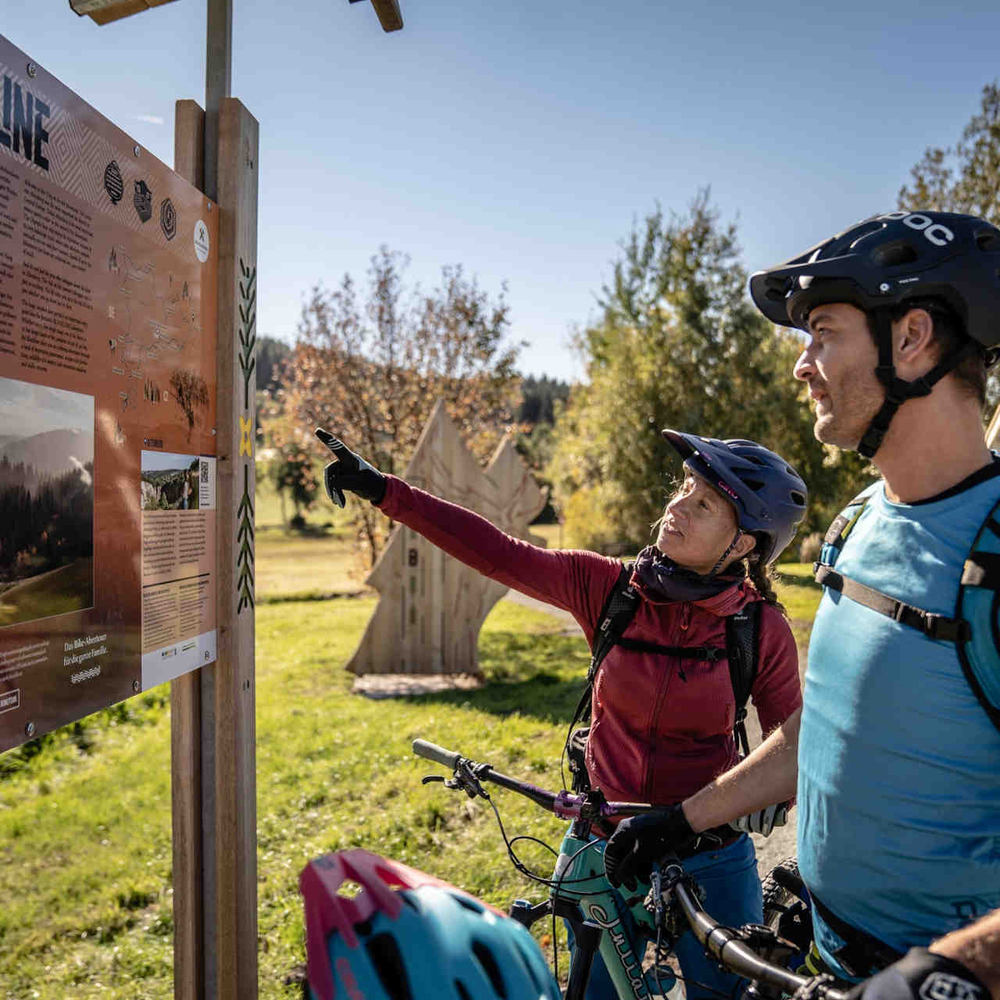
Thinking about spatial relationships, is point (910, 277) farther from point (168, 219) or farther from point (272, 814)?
point (272, 814)

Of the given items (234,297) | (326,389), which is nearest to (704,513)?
(234,297)

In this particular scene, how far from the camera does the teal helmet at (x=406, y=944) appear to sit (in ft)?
3.75

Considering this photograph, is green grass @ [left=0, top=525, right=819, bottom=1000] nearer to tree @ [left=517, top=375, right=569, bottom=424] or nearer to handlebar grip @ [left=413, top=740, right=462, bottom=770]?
handlebar grip @ [left=413, top=740, right=462, bottom=770]

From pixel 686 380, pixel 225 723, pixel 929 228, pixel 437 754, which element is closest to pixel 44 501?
pixel 225 723

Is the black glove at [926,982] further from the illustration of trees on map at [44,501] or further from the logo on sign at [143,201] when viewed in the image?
the logo on sign at [143,201]

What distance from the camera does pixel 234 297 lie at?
2670 mm

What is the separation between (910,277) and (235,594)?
217 centimetres

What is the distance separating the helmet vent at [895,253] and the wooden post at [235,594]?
1965 mm

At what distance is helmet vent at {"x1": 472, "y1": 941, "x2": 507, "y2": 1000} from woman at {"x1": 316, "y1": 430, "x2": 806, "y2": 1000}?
1269 mm

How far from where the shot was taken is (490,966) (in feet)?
3.91

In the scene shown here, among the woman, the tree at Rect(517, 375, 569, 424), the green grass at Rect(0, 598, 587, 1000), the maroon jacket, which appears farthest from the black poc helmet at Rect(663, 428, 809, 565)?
the tree at Rect(517, 375, 569, 424)

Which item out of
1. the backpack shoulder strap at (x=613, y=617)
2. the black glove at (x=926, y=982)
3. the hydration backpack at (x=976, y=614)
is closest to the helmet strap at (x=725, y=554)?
the backpack shoulder strap at (x=613, y=617)

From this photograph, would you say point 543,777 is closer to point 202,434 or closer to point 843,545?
point 202,434

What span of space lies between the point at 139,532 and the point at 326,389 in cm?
1450
